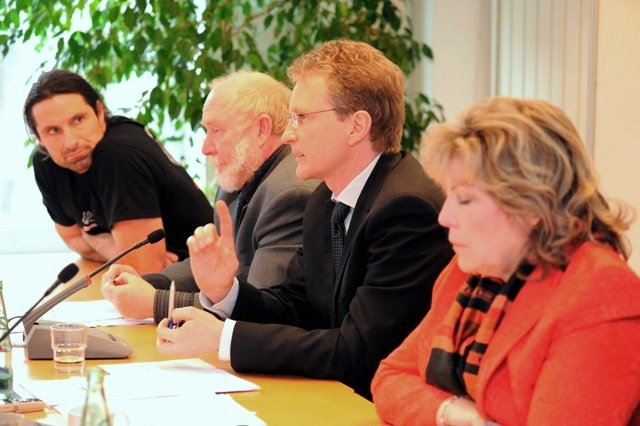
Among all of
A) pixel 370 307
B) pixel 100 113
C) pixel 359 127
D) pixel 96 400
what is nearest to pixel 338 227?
pixel 359 127

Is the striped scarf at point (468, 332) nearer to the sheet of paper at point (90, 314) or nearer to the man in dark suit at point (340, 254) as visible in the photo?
the man in dark suit at point (340, 254)

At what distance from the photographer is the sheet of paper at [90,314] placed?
2.59 m

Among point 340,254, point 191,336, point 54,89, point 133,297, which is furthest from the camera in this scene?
point 54,89

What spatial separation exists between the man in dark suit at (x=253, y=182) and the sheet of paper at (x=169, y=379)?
51 cm

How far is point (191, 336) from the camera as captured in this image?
2090mm

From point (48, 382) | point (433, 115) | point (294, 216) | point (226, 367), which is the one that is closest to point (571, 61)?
point (433, 115)

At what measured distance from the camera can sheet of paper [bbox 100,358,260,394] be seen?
1883 mm

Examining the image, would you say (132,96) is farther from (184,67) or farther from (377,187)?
(377,187)

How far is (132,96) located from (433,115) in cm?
206

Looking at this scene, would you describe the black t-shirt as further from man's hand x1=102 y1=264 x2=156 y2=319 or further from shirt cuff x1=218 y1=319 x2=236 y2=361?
shirt cuff x1=218 y1=319 x2=236 y2=361

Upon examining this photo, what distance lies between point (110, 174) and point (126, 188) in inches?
3.2

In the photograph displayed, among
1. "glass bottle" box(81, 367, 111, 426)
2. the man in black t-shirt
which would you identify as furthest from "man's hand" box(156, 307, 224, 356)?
the man in black t-shirt

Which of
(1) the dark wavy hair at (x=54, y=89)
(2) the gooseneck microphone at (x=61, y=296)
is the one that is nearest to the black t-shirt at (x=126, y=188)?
(1) the dark wavy hair at (x=54, y=89)

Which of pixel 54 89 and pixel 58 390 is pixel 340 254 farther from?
pixel 54 89
